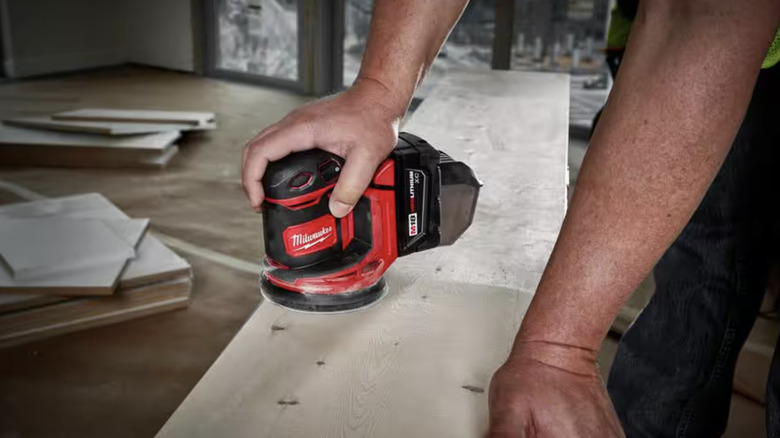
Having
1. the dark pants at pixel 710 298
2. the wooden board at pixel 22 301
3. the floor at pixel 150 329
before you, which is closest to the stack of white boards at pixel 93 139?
the floor at pixel 150 329

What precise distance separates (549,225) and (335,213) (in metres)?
0.57

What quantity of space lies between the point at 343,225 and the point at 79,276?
4.81 feet

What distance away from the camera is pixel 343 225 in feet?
4.44

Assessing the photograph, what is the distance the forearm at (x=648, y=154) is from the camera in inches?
31.2

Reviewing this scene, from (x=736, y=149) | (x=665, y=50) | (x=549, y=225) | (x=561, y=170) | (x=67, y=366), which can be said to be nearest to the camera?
(x=665, y=50)

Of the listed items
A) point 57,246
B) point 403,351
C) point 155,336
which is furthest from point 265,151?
point 57,246

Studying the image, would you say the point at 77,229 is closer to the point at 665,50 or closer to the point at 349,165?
the point at 349,165

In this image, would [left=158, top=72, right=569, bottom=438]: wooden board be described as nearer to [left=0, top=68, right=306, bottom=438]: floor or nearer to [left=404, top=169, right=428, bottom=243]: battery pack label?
[left=404, top=169, right=428, bottom=243]: battery pack label

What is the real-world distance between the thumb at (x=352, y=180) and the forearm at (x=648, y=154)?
1.51 feet

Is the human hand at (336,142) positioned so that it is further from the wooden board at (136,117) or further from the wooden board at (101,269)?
the wooden board at (136,117)

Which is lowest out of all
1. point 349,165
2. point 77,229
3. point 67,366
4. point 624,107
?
point 67,366

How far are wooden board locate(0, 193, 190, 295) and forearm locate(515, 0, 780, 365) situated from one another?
1.90m

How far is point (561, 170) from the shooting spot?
2012 mm

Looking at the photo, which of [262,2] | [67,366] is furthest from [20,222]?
[262,2]
